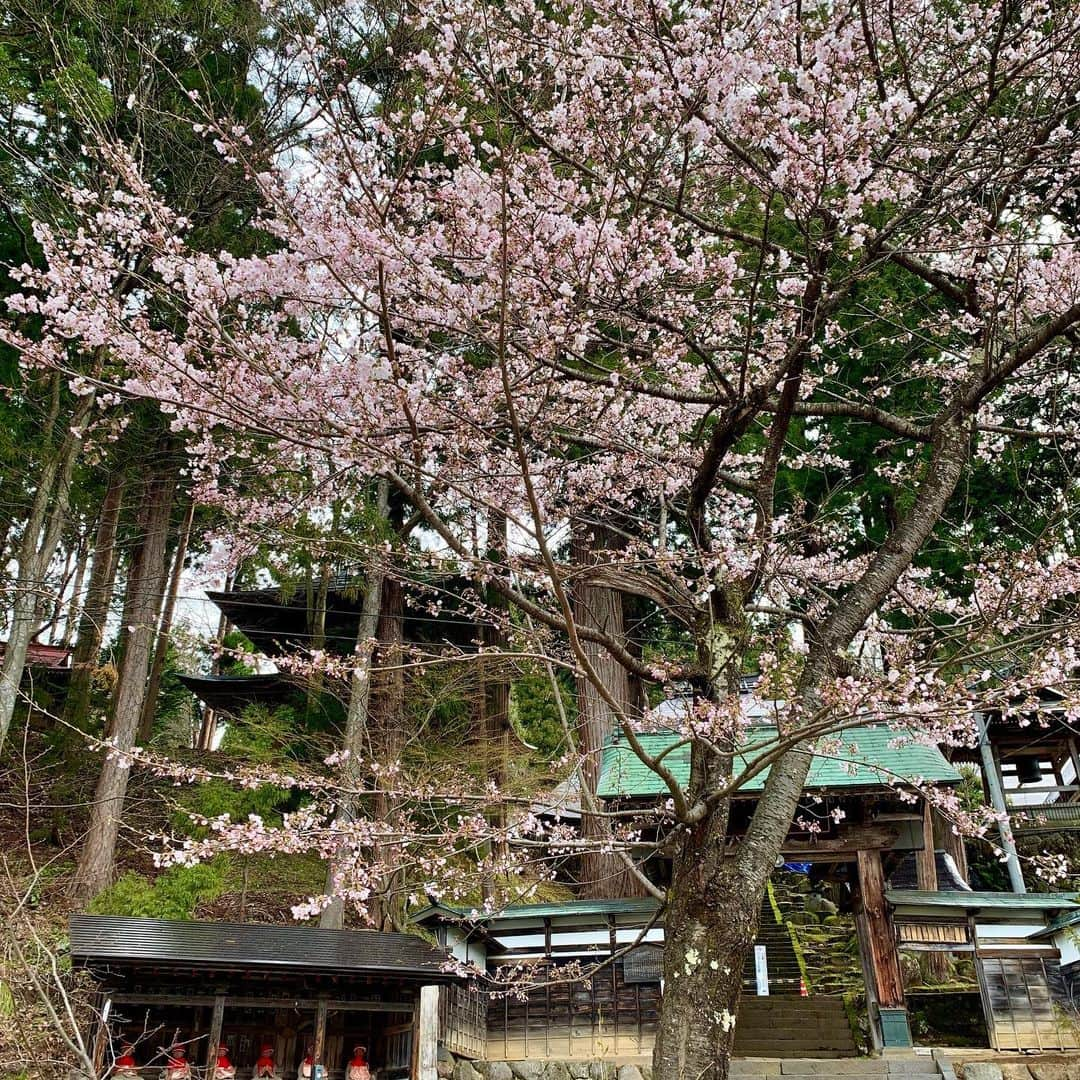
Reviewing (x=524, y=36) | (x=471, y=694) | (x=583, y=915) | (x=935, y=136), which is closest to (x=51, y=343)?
(x=524, y=36)

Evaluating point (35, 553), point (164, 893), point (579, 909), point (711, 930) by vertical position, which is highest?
point (35, 553)

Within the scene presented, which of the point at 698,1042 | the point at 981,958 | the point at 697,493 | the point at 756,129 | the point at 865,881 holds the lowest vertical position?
the point at 698,1042

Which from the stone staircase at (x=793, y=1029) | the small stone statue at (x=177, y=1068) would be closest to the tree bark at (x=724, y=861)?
the small stone statue at (x=177, y=1068)

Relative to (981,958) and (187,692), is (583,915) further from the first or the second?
(187,692)

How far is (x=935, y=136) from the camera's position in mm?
5559

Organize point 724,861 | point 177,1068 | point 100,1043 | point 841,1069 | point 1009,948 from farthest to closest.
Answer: point 1009,948 → point 841,1069 → point 177,1068 → point 100,1043 → point 724,861

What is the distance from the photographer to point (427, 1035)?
9312mm

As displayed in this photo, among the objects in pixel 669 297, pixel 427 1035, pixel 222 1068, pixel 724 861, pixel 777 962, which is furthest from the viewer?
pixel 777 962

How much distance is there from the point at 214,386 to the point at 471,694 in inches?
420

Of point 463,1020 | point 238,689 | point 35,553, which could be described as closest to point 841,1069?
point 463,1020

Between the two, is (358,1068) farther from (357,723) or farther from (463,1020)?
(357,723)

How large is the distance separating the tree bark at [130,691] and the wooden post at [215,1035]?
3.40 m

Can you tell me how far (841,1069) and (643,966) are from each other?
2333 mm

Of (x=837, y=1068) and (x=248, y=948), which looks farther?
(x=837, y=1068)
